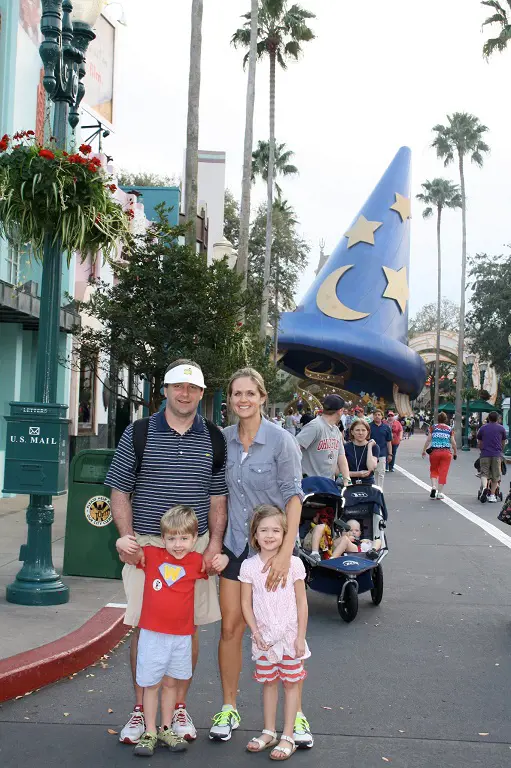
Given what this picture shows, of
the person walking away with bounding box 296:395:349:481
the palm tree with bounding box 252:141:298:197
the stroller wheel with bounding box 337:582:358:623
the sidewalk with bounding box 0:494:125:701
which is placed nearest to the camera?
the sidewalk with bounding box 0:494:125:701

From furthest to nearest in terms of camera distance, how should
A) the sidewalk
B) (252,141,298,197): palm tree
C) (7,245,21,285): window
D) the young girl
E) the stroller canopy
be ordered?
(252,141,298,197): palm tree, (7,245,21,285): window, the stroller canopy, the sidewalk, the young girl

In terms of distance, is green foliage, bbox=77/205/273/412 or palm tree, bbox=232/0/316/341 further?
palm tree, bbox=232/0/316/341

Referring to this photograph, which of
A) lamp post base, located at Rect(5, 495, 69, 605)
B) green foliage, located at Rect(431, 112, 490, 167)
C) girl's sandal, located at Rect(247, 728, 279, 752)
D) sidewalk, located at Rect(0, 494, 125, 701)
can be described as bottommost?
girl's sandal, located at Rect(247, 728, 279, 752)

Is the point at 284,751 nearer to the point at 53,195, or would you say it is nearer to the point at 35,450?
the point at 35,450

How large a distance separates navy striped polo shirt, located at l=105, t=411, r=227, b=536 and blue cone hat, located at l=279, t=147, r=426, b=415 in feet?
189

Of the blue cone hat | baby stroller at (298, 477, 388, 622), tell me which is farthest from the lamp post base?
the blue cone hat

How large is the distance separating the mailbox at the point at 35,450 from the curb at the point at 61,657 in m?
1.06

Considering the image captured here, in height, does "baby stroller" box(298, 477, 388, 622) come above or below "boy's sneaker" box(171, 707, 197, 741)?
above

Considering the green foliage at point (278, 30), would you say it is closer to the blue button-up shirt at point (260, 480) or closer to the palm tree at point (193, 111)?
the palm tree at point (193, 111)

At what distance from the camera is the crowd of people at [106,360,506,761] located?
4336mm

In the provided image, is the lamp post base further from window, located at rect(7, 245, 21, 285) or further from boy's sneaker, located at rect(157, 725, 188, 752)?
window, located at rect(7, 245, 21, 285)

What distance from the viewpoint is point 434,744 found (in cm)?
451

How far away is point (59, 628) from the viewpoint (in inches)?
246

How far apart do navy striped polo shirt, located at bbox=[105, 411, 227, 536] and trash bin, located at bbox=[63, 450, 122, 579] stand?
3.52 m
